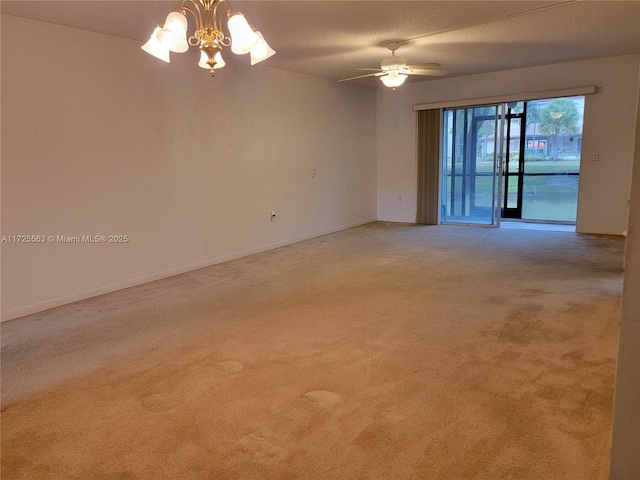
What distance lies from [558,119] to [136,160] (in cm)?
752

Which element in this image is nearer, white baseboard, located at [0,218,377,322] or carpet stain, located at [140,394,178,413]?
carpet stain, located at [140,394,178,413]

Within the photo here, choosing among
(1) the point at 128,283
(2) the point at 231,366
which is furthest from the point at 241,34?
(1) the point at 128,283

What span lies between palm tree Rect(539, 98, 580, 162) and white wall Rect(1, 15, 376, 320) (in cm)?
443

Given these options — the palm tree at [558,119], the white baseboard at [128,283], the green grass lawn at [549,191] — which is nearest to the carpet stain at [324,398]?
the white baseboard at [128,283]

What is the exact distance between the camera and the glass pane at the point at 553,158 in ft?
27.5

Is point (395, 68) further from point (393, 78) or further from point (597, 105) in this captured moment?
point (597, 105)

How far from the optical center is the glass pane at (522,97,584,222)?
27.5ft

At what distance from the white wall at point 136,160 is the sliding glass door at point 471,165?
2416 mm

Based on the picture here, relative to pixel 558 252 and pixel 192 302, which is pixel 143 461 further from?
pixel 558 252

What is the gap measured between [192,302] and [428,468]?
2742 millimetres

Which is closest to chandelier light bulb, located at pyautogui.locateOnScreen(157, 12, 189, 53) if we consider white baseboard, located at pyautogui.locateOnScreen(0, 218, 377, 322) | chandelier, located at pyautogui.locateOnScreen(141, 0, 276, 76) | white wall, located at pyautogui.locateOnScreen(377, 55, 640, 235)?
chandelier, located at pyautogui.locateOnScreen(141, 0, 276, 76)

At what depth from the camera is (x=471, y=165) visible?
25.3ft

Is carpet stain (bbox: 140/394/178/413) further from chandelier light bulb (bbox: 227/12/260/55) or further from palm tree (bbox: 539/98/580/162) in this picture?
palm tree (bbox: 539/98/580/162)

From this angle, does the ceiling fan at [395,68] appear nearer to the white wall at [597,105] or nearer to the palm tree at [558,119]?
the white wall at [597,105]
